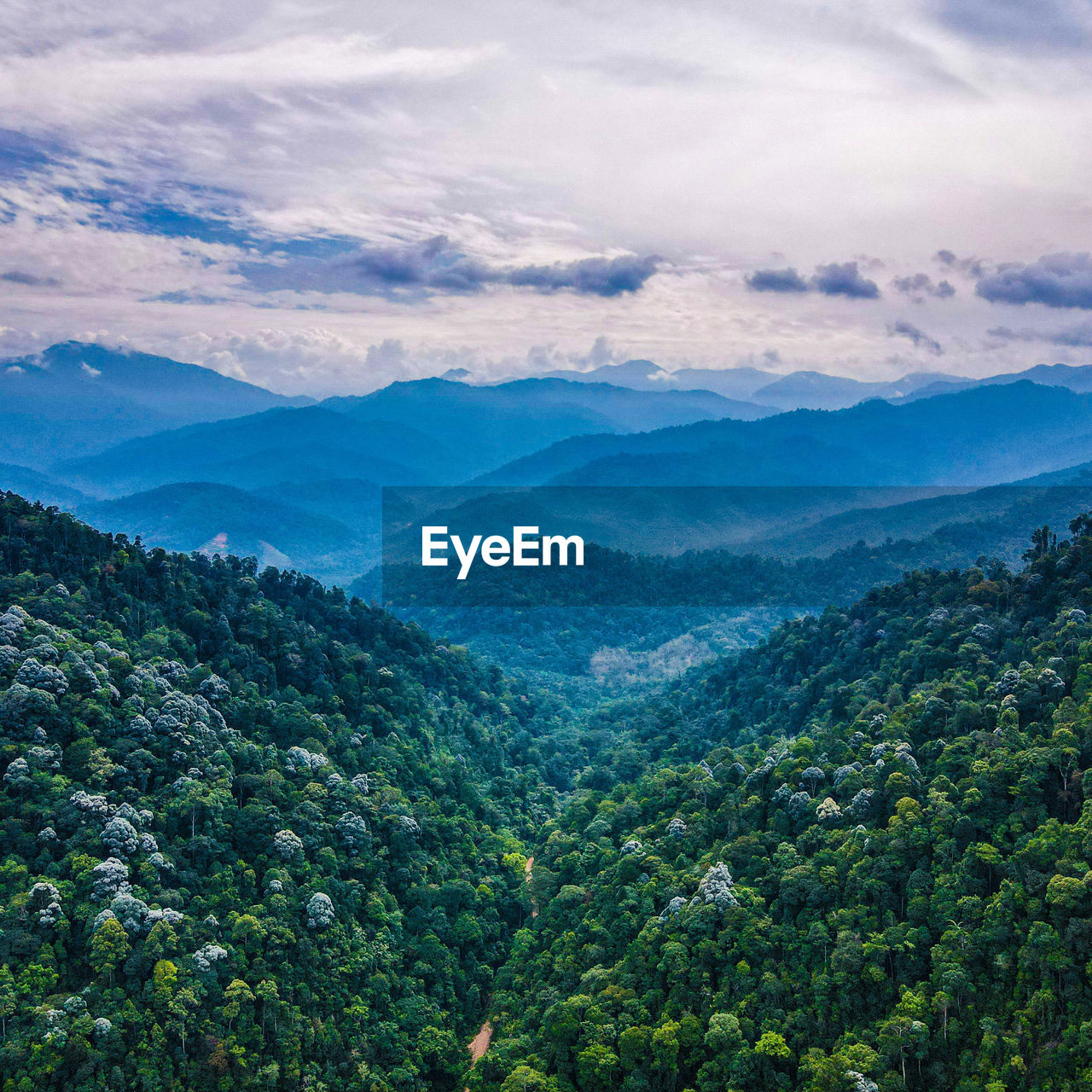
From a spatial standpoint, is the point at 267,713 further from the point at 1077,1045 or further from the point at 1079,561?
the point at 1079,561

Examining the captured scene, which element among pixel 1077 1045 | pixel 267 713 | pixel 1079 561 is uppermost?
pixel 1079 561

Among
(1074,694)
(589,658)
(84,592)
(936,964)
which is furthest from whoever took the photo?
(589,658)

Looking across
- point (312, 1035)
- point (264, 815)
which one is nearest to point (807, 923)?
point (312, 1035)

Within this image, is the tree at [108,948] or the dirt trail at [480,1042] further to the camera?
the dirt trail at [480,1042]

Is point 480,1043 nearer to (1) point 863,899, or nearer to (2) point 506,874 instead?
(2) point 506,874

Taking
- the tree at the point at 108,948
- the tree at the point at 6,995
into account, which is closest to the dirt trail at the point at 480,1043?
the tree at the point at 108,948

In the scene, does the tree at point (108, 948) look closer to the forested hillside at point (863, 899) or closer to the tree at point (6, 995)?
the tree at point (6, 995)
